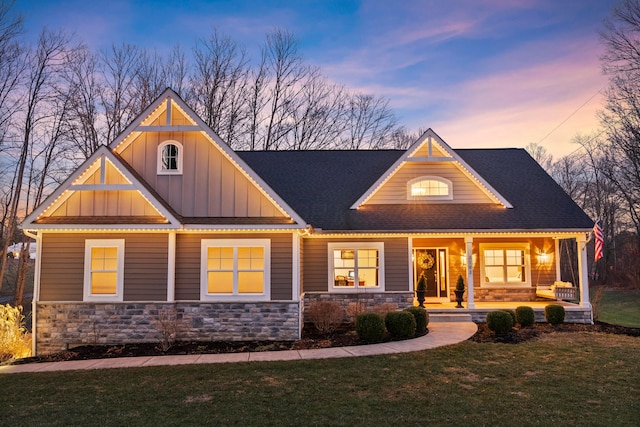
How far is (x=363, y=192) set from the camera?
1612cm

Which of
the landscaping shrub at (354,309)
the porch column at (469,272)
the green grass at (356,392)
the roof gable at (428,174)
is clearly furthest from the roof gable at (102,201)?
the porch column at (469,272)

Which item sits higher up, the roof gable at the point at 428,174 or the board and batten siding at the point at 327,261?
the roof gable at the point at 428,174

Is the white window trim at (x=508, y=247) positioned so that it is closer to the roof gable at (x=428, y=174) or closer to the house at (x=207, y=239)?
the house at (x=207, y=239)

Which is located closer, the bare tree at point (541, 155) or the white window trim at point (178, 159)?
the white window trim at point (178, 159)

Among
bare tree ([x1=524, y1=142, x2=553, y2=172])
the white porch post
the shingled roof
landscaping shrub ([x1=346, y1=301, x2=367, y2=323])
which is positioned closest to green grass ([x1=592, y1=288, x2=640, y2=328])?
the shingled roof

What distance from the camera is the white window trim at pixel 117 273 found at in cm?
1134

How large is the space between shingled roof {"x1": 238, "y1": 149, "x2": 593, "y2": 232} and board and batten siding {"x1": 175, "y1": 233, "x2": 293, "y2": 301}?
8.89 feet

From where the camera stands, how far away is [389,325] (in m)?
11.4

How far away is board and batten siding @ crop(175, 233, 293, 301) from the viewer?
11.6 metres

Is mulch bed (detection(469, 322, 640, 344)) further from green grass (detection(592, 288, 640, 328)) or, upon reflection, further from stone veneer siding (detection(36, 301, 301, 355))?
green grass (detection(592, 288, 640, 328))

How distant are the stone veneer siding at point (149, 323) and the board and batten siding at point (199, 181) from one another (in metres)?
2.58

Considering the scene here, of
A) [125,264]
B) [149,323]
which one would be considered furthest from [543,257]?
[125,264]

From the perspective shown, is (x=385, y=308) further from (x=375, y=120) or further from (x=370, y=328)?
(x=375, y=120)

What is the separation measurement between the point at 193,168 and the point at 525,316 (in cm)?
1054
